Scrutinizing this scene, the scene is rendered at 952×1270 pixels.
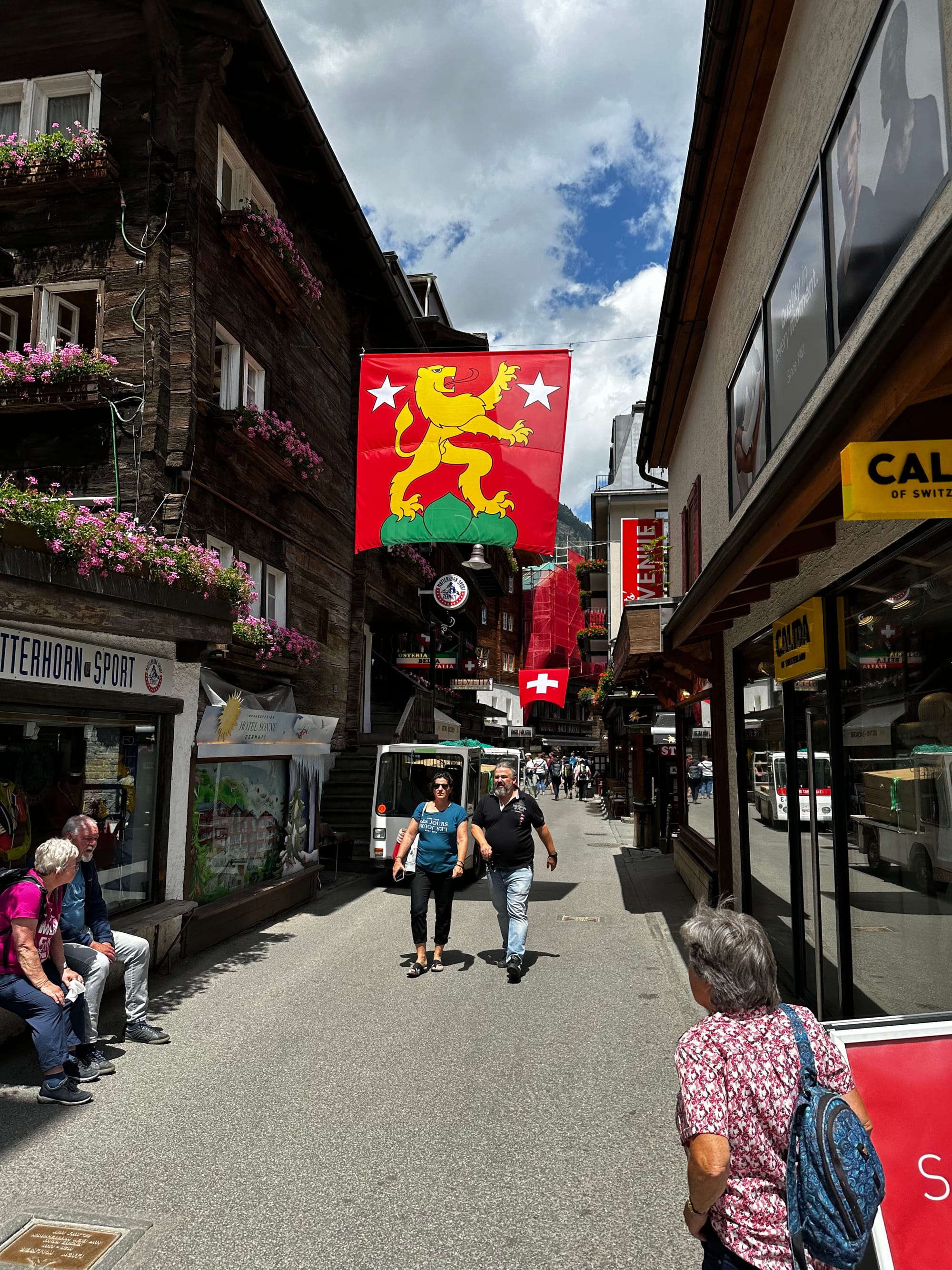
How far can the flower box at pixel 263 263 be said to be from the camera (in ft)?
43.4

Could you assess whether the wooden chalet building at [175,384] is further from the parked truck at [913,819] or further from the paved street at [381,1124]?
the parked truck at [913,819]

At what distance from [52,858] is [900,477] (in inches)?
199

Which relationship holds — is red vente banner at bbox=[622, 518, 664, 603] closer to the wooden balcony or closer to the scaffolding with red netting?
the wooden balcony

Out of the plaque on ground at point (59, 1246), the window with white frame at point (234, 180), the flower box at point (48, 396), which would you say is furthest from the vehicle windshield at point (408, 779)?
the plaque on ground at point (59, 1246)

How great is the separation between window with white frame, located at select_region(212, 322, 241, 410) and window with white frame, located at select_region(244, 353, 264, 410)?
566 mm

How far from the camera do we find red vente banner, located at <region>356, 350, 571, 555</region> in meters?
9.45

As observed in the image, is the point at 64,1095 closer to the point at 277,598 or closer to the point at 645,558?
the point at 277,598

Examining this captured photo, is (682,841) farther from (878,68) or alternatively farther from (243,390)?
(878,68)

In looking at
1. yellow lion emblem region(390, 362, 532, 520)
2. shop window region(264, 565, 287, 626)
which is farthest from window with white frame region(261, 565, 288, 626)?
yellow lion emblem region(390, 362, 532, 520)

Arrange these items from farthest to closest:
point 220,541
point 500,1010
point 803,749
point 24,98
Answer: point 220,541, point 24,98, point 500,1010, point 803,749

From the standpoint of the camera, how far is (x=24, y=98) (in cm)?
1255

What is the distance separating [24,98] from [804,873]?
14.3m

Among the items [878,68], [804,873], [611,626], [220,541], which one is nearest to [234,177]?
[220,541]

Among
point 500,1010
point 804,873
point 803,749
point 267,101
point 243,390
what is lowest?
point 500,1010
